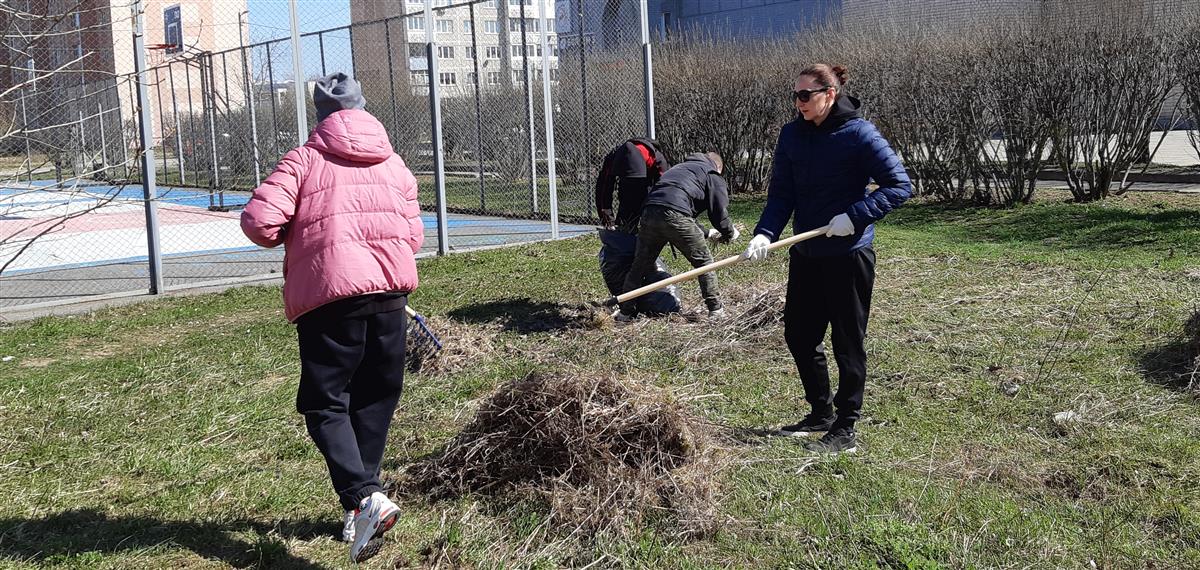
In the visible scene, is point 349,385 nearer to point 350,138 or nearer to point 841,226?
point 350,138

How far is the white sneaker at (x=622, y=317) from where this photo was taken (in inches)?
304

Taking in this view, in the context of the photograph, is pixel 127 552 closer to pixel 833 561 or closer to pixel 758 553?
pixel 758 553

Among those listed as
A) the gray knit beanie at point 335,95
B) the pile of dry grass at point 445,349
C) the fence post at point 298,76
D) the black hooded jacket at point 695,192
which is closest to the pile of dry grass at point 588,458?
the gray knit beanie at point 335,95

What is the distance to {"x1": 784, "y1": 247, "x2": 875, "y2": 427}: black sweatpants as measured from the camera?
454 centimetres

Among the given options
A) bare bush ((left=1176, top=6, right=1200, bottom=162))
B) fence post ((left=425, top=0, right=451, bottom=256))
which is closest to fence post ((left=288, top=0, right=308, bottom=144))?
fence post ((left=425, top=0, right=451, bottom=256))

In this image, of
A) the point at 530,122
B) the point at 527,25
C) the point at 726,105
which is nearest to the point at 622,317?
the point at 530,122

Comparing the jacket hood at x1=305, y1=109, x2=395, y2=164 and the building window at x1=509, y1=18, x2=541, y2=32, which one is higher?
the building window at x1=509, y1=18, x2=541, y2=32

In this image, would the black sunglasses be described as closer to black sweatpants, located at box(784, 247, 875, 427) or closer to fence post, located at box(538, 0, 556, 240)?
black sweatpants, located at box(784, 247, 875, 427)

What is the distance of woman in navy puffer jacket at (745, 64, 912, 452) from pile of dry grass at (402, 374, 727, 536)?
26.3 inches

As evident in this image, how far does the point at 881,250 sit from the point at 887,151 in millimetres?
6242

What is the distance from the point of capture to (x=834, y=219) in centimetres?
441

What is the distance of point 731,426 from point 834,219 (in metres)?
1.21

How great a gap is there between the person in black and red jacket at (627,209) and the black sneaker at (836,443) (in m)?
3.12

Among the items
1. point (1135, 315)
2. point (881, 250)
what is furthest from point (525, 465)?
point (881, 250)
